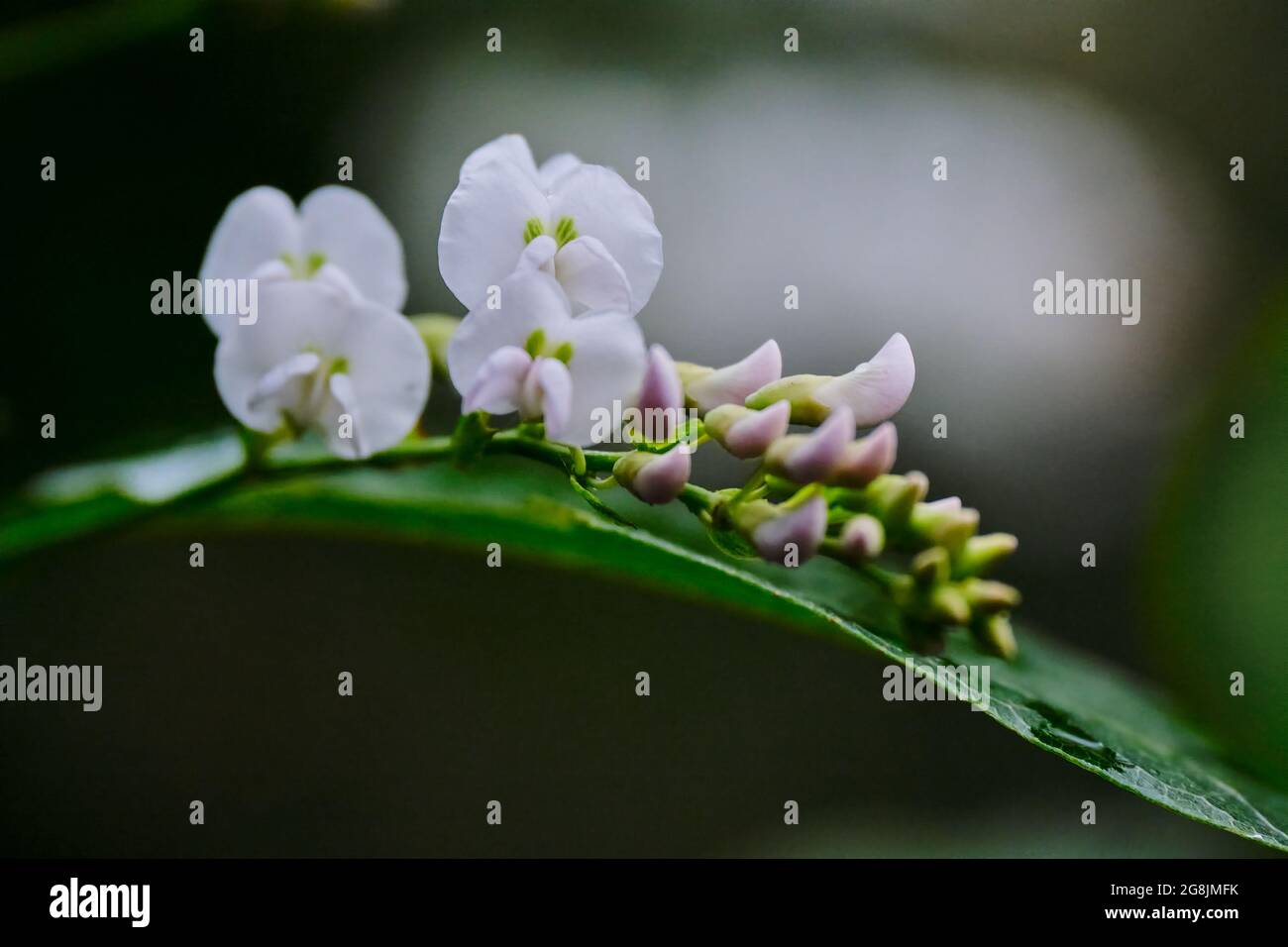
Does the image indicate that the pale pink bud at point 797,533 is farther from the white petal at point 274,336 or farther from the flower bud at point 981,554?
the white petal at point 274,336

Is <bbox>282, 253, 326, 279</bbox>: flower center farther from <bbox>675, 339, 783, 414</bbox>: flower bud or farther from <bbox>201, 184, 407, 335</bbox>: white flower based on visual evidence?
<bbox>675, 339, 783, 414</bbox>: flower bud

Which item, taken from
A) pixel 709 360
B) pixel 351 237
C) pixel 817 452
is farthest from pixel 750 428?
pixel 709 360

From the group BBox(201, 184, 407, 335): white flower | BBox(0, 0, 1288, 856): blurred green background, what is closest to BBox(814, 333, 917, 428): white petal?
BBox(201, 184, 407, 335): white flower

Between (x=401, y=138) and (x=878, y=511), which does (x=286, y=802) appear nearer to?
(x=401, y=138)

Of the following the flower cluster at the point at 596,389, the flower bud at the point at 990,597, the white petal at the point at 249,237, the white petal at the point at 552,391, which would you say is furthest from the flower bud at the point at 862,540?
the white petal at the point at 249,237

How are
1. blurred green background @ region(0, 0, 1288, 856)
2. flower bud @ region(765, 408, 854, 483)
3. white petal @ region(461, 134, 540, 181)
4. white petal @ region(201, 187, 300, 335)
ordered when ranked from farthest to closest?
blurred green background @ region(0, 0, 1288, 856) < white petal @ region(201, 187, 300, 335) < white petal @ region(461, 134, 540, 181) < flower bud @ region(765, 408, 854, 483)

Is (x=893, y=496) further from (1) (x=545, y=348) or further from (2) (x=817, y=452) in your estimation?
(1) (x=545, y=348)

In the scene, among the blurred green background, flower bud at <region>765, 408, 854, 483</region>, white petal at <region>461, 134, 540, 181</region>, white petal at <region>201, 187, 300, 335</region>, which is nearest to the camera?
flower bud at <region>765, 408, 854, 483</region>
